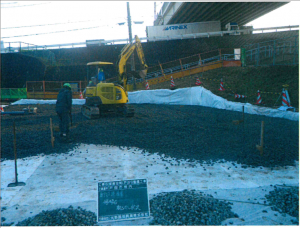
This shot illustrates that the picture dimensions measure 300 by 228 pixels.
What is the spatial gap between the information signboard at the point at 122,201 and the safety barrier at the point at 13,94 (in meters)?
22.5

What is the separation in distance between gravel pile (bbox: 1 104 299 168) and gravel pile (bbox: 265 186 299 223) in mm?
1138

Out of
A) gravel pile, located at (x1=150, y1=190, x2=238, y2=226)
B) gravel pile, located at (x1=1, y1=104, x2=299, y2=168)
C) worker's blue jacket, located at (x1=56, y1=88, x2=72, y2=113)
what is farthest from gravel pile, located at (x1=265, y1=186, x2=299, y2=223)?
worker's blue jacket, located at (x1=56, y1=88, x2=72, y2=113)

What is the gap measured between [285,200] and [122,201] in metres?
2.24

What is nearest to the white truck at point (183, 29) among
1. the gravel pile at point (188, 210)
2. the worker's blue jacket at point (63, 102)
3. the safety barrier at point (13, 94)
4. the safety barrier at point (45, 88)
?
the safety barrier at point (45, 88)

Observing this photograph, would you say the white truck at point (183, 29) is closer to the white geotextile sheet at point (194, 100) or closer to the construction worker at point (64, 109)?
the white geotextile sheet at point (194, 100)

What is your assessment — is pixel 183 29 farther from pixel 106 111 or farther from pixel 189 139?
pixel 189 139

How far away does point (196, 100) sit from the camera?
14234 millimetres

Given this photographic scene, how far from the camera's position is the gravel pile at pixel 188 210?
2.79m

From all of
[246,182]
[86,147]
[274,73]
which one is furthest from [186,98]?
[246,182]

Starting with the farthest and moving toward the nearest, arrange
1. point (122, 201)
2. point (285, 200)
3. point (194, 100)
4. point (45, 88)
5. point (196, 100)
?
point (45, 88), point (194, 100), point (196, 100), point (285, 200), point (122, 201)

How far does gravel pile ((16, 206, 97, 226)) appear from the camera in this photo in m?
2.81

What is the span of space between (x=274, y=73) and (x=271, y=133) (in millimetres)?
8289

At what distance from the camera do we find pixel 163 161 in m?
4.90

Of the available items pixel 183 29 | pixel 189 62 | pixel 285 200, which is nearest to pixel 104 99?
pixel 285 200
